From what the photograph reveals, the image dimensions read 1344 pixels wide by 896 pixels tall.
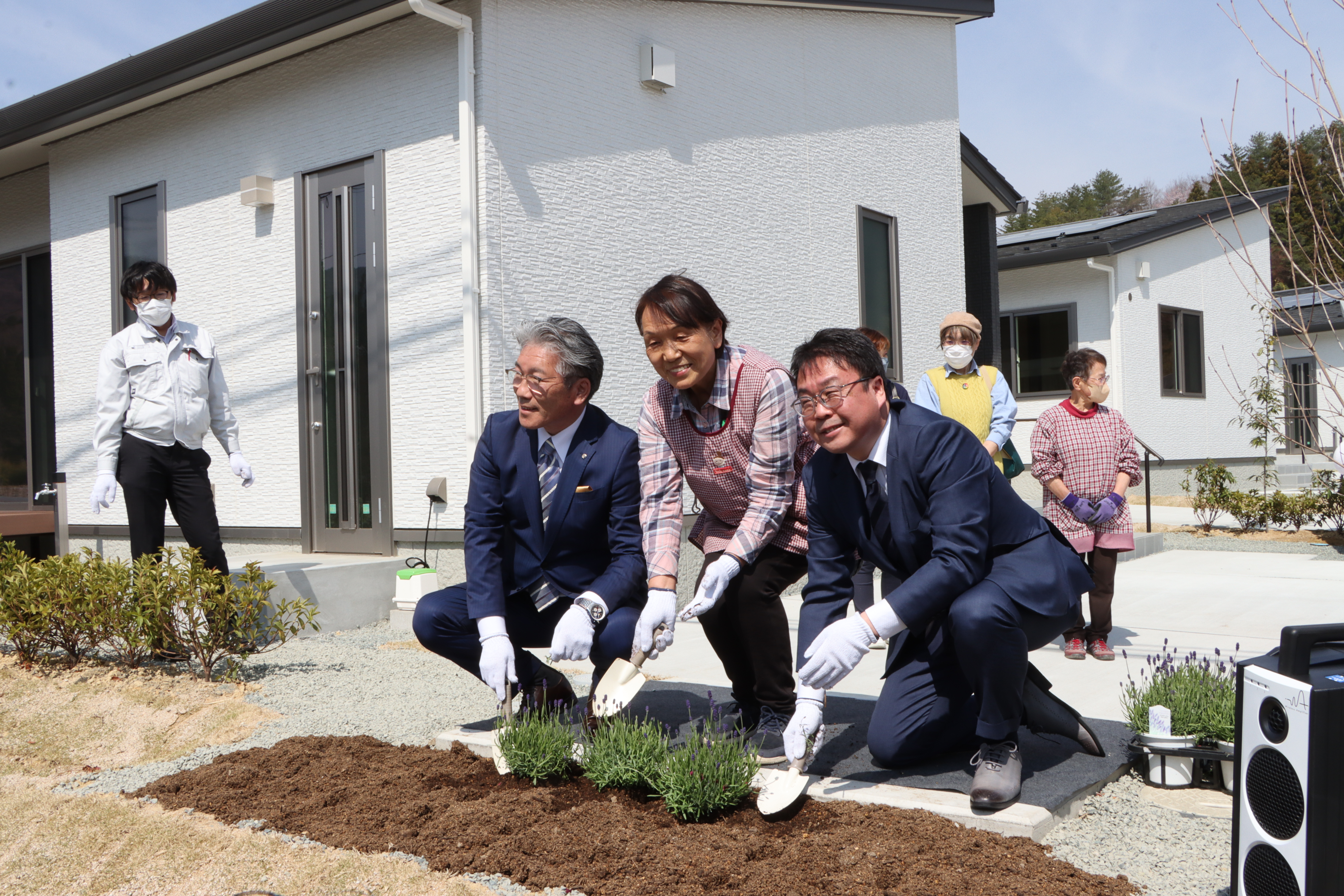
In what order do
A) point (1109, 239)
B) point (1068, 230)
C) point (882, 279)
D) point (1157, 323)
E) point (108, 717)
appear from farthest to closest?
point (1068, 230)
point (1157, 323)
point (1109, 239)
point (882, 279)
point (108, 717)

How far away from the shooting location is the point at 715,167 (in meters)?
7.57

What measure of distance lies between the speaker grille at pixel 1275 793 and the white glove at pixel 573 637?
5.61ft

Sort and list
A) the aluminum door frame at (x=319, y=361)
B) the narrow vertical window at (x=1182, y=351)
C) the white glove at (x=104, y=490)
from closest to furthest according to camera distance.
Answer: the white glove at (x=104, y=490) → the aluminum door frame at (x=319, y=361) → the narrow vertical window at (x=1182, y=351)

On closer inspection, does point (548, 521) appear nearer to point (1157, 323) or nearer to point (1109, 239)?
Answer: point (1109, 239)

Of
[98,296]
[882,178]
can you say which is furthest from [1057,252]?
[98,296]

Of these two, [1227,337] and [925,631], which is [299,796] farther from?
[1227,337]

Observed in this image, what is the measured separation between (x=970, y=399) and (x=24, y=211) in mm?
8991

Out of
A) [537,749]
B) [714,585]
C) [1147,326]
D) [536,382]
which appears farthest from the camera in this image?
[1147,326]

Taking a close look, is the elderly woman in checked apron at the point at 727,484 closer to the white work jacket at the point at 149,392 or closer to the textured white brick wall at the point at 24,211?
the white work jacket at the point at 149,392

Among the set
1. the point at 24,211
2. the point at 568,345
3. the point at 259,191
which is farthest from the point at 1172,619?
the point at 24,211

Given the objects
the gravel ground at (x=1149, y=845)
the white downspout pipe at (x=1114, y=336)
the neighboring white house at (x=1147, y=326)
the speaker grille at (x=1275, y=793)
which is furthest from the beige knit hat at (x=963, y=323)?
the white downspout pipe at (x=1114, y=336)

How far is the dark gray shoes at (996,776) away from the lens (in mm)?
2650

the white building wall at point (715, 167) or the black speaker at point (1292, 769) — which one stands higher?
the white building wall at point (715, 167)

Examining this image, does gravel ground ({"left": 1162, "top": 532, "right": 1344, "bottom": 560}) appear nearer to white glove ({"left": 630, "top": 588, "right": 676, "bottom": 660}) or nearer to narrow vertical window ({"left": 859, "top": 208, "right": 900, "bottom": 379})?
narrow vertical window ({"left": 859, "top": 208, "right": 900, "bottom": 379})
